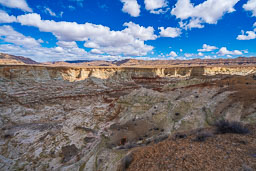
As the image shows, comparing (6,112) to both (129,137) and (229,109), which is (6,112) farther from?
(229,109)

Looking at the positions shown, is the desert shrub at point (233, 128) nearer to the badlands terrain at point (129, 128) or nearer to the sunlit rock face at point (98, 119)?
the badlands terrain at point (129, 128)

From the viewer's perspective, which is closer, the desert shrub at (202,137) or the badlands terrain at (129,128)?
the badlands terrain at (129,128)

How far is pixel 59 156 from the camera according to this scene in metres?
11.6

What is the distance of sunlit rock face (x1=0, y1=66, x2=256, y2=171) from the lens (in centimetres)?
1040

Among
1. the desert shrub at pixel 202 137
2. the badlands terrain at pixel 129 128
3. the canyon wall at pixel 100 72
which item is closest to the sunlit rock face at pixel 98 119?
the badlands terrain at pixel 129 128

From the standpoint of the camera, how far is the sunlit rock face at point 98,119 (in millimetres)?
10398

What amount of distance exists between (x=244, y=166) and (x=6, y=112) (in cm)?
2734

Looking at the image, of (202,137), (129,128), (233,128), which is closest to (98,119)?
(129,128)

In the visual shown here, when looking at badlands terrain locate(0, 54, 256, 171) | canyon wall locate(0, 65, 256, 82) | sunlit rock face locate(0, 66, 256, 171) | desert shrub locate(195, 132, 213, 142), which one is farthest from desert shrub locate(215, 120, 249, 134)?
canyon wall locate(0, 65, 256, 82)

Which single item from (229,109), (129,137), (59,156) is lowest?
(59,156)

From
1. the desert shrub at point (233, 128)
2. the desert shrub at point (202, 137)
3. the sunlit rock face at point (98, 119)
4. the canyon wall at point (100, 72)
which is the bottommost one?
the sunlit rock face at point (98, 119)

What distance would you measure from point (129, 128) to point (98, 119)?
6.38 metres

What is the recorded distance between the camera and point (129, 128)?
14.5 meters

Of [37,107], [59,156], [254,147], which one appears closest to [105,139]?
[59,156]
